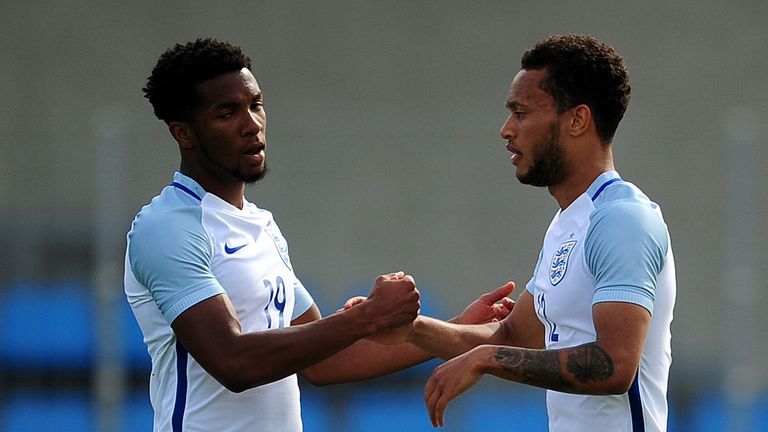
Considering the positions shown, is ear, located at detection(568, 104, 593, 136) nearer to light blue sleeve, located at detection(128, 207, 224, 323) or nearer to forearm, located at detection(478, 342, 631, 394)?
forearm, located at detection(478, 342, 631, 394)

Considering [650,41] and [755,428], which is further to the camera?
[650,41]

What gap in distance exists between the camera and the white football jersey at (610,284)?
3721mm

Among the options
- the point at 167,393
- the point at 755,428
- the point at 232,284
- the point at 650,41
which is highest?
the point at 650,41

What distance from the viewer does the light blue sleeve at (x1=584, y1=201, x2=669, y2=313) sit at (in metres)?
3.69

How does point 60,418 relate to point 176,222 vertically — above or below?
below

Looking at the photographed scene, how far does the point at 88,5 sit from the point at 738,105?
4611 millimetres

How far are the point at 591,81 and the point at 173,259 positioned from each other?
57.1 inches

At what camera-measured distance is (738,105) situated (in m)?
8.91

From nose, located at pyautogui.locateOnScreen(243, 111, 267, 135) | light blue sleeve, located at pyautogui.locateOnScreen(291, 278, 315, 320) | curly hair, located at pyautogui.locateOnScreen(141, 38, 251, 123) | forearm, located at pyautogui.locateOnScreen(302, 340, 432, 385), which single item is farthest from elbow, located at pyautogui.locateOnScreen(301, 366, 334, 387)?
curly hair, located at pyautogui.locateOnScreen(141, 38, 251, 123)

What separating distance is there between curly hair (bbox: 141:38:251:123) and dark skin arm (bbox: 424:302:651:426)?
1290 millimetres

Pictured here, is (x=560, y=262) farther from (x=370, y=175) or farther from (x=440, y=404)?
(x=370, y=175)

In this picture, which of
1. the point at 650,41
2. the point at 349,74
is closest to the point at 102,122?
the point at 349,74

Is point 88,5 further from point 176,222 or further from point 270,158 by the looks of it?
point 176,222

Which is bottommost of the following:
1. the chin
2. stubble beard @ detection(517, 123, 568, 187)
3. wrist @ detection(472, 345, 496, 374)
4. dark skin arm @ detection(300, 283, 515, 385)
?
dark skin arm @ detection(300, 283, 515, 385)
